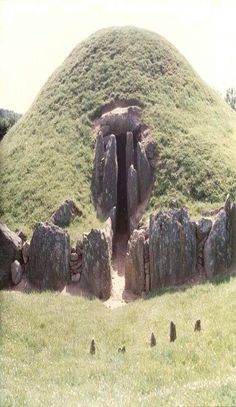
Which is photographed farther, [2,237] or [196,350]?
[2,237]

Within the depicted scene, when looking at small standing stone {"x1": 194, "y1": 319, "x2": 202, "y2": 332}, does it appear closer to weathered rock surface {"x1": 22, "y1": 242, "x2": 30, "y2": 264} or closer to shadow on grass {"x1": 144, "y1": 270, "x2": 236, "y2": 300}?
shadow on grass {"x1": 144, "y1": 270, "x2": 236, "y2": 300}

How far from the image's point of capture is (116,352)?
19.6 m

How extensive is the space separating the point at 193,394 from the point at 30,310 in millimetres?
14907

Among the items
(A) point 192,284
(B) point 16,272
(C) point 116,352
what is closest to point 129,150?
(A) point 192,284

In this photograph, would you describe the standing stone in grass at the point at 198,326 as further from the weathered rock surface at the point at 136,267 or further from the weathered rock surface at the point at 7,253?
the weathered rock surface at the point at 7,253

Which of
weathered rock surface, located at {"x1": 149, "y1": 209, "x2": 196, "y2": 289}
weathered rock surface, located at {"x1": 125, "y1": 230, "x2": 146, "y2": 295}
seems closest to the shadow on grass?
weathered rock surface, located at {"x1": 149, "y1": 209, "x2": 196, "y2": 289}

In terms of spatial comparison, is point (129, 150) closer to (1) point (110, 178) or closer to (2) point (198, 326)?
(1) point (110, 178)

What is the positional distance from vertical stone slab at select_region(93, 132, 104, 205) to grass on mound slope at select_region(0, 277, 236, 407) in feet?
39.7

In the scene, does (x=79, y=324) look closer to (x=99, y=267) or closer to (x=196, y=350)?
(x=99, y=267)

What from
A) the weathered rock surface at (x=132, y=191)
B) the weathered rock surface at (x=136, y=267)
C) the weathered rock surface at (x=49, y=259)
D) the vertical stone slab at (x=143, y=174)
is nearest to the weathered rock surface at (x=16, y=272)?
the weathered rock surface at (x=49, y=259)

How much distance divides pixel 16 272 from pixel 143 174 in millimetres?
13637

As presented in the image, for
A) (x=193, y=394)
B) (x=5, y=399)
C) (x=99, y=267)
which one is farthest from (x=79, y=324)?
(x=193, y=394)

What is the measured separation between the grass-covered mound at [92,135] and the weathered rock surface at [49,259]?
4.49m

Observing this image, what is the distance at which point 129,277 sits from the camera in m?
29.3
